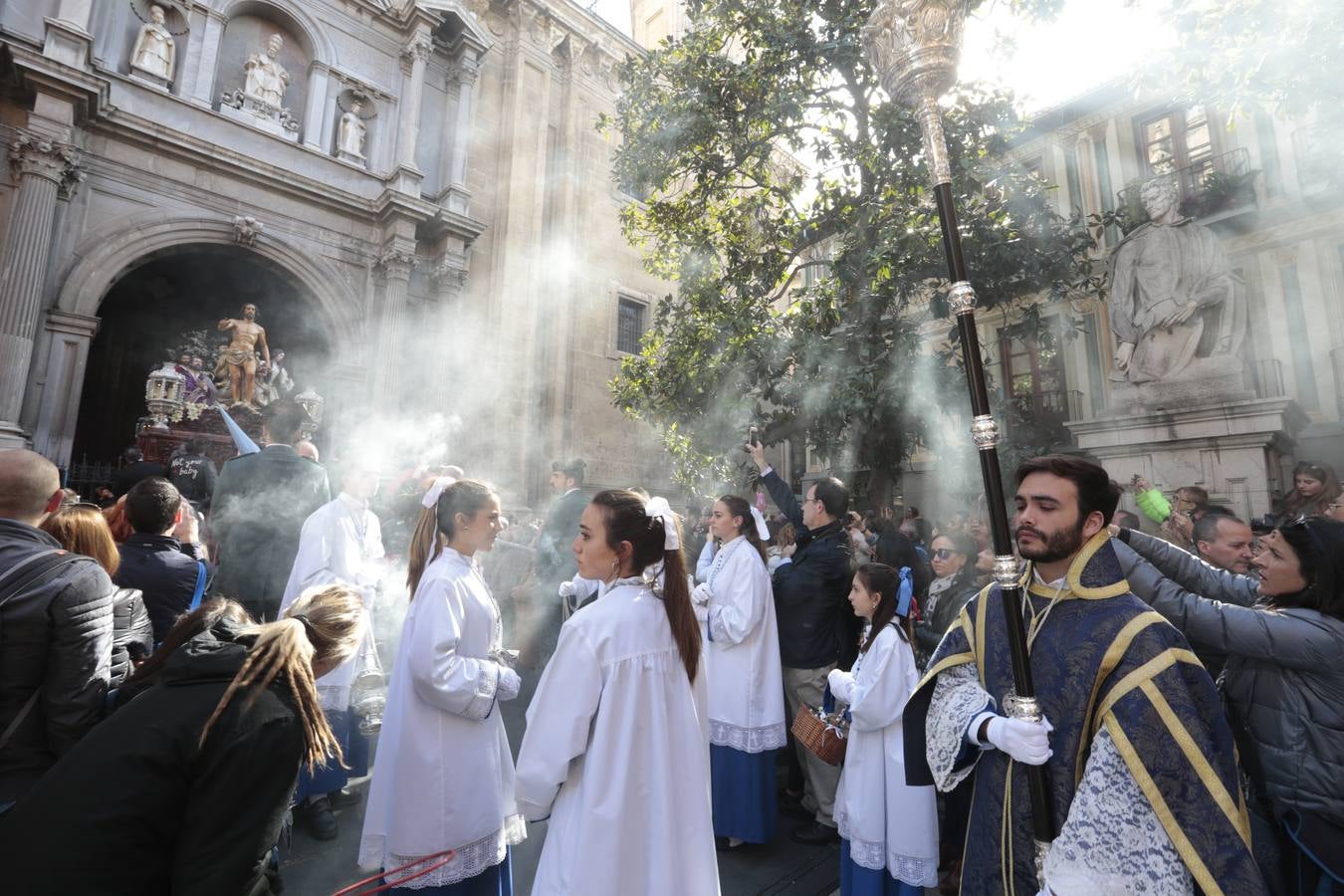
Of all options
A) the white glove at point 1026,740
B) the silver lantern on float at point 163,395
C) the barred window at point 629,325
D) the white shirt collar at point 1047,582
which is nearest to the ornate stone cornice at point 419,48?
the barred window at point 629,325

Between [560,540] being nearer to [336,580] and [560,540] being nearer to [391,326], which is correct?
[336,580]

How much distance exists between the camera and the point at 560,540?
5859mm

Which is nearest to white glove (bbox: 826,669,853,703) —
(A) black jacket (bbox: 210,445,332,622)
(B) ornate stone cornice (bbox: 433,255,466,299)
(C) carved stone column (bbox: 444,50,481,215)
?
(A) black jacket (bbox: 210,445,332,622)

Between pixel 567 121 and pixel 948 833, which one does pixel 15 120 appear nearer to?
pixel 567 121

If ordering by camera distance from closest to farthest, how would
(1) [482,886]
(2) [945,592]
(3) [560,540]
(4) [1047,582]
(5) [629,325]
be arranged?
(4) [1047,582] < (1) [482,886] < (2) [945,592] < (3) [560,540] < (5) [629,325]

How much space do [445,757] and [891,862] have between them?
6.75ft

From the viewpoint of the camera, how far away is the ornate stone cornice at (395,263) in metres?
12.0

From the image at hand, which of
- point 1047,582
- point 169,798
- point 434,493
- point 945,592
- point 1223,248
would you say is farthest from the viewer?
point 1223,248

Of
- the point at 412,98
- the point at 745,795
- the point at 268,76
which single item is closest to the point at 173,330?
the point at 268,76

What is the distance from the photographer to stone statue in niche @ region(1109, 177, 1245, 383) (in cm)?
742

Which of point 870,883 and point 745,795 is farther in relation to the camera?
point 745,795

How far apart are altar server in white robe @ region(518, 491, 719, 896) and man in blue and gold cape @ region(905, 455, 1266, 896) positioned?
81 centimetres

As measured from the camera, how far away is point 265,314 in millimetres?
12133

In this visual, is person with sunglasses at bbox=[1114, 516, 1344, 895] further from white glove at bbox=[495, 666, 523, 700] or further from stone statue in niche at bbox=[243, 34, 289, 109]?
stone statue in niche at bbox=[243, 34, 289, 109]
